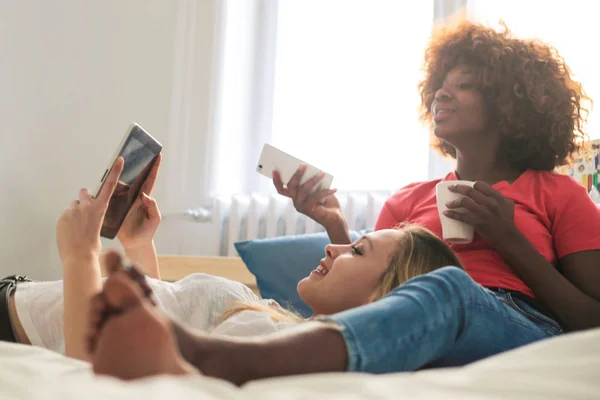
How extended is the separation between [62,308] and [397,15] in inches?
63.4

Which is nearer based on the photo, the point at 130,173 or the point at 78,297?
the point at 78,297

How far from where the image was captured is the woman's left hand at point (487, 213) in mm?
1203

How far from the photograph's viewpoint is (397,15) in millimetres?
2285

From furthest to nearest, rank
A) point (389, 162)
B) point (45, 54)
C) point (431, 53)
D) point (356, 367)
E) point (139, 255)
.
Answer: point (389, 162)
point (45, 54)
point (431, 53)
point (139, 255)
point (356, 367)

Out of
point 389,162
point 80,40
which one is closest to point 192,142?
point 80,40

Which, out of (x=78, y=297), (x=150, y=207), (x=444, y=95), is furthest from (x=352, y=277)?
(x=444, y=95)

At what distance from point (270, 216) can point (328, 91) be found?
1.62ft

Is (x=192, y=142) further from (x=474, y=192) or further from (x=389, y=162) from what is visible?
(x=474, y=192)

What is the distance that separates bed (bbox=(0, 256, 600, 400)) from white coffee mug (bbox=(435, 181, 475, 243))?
0.59 meters

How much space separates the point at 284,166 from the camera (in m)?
1.50

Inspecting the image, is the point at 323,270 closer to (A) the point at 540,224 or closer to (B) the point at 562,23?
(A) the point at 540,224

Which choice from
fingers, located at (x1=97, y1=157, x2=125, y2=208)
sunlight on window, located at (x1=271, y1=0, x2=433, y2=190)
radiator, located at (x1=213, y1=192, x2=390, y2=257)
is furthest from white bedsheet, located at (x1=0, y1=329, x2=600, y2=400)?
sunlight on window, located at (x1=271, y1=0, x2=433, y2=190)

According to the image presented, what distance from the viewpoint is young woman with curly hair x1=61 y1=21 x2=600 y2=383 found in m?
0.61

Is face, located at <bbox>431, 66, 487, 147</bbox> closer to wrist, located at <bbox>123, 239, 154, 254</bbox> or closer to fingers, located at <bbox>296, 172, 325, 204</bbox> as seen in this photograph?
fingers, located at <bbox>296, 172, 325, 204</bbox>
